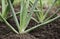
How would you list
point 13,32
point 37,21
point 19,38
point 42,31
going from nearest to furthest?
point 19,38 → point 13,32 → point 42,31 → point 37,21

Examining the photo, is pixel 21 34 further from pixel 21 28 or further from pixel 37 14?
pixel 37 14

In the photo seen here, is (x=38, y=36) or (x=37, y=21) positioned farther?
(x=37, y=21)

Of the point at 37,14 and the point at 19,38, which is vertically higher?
the point at 19,38

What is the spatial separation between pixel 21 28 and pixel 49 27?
358mm

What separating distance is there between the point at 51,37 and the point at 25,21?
0.82 ft

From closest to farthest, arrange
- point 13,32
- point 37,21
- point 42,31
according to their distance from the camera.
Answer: point 13,32 < point 42,31 < point 37,21

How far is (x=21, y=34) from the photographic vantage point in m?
1.62

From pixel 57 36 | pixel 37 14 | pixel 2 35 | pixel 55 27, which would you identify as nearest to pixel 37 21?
pixel 37 14

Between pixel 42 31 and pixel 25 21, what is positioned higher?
pixel 25 21

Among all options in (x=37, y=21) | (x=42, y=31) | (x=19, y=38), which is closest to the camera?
(x=19, y=38)

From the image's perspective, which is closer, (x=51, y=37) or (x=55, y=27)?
(x=51, y=37)

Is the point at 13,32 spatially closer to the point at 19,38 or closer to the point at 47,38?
the point at 19,38

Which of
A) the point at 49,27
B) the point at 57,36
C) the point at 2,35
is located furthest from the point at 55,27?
the point at 2,35

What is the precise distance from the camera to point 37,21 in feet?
6.58
